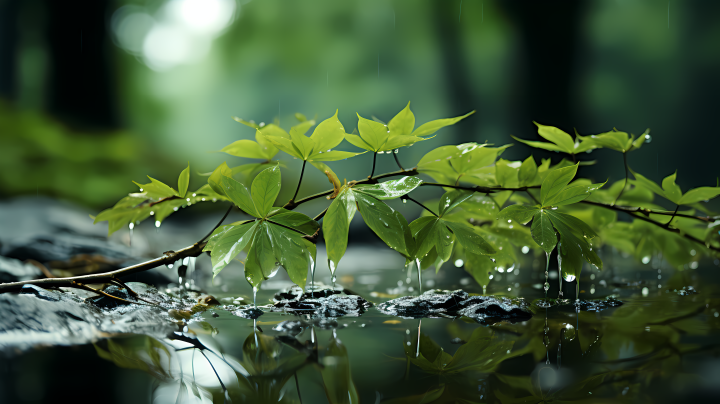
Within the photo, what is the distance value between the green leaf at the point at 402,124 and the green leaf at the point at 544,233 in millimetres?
213

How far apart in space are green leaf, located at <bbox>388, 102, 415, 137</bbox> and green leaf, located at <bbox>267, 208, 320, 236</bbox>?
169 millimetres

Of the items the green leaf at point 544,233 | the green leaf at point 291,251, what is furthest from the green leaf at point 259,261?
the green leaf at point 544,233

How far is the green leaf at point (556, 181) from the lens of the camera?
0.54 metres

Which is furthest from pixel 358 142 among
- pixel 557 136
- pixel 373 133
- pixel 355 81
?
pixel 355 81

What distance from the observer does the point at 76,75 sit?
9.83 feet

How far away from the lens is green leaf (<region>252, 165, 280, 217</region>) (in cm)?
50

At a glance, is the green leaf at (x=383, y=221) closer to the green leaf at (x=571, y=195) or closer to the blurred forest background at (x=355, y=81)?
the green leaf at (x=571, y=195)

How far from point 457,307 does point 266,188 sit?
39 centimetres

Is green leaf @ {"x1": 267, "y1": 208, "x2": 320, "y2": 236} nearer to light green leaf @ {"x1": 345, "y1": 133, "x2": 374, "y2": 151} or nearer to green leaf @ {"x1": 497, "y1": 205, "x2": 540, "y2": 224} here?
light green leaf @ {"x1": 345, "y1": 133, "x2": 374, "y2": 151}

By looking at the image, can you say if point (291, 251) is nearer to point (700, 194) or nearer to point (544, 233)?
point (544, 233)

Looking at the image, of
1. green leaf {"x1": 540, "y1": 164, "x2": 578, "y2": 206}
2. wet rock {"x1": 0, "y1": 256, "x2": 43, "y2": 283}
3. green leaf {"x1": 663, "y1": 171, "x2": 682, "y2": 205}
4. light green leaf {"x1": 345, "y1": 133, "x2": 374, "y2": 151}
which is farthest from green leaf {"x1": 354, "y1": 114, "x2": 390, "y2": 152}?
wet rock {"x1": 0, "y1": 256, "x2": 43, "y2": 283}

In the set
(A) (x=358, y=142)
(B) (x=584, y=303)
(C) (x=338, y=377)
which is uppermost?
(A) (x=358, y=142)

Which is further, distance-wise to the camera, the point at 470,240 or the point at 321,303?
the point at 321,303

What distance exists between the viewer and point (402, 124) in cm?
56
